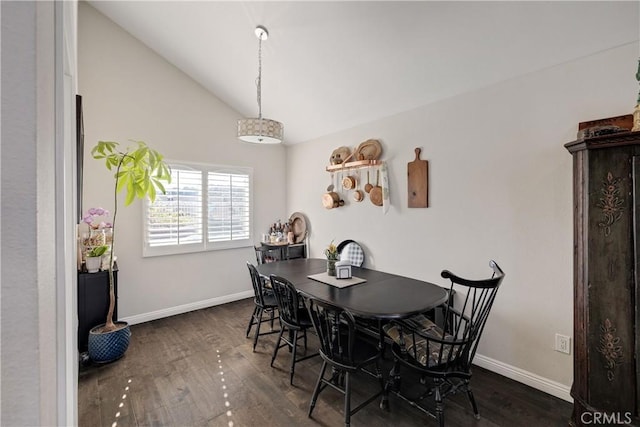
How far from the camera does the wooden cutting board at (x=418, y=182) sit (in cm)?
297

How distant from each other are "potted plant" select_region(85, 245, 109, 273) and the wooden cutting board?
10.8ft

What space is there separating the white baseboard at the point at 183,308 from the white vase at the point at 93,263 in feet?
3.07

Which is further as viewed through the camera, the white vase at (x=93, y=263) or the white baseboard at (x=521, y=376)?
the white vase at (x=93, y=263)

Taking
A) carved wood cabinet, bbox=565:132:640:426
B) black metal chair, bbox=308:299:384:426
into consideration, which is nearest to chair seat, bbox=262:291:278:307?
black metal chair, bbox=308:299:384:426

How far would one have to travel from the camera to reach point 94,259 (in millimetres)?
2846

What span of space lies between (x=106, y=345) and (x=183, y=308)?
128cm

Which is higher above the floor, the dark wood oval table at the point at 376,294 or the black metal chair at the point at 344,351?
the dark wood oval table at the point at 376,294

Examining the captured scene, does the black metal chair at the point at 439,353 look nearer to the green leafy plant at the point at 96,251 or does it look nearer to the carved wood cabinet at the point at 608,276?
the carved wood cabinet at the point at 608,276

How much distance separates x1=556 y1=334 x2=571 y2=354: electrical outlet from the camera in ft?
6.96

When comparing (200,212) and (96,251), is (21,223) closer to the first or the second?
(96,251)

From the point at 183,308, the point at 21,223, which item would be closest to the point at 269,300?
the point at 183,308

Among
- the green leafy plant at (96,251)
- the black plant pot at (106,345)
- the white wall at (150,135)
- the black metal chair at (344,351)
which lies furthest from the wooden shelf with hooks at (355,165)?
the black plant pot at (106,345)

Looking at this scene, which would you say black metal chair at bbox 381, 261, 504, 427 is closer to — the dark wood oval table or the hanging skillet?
the dark wood oval table

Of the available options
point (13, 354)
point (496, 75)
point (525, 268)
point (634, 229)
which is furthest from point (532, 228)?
point (13, 354)
